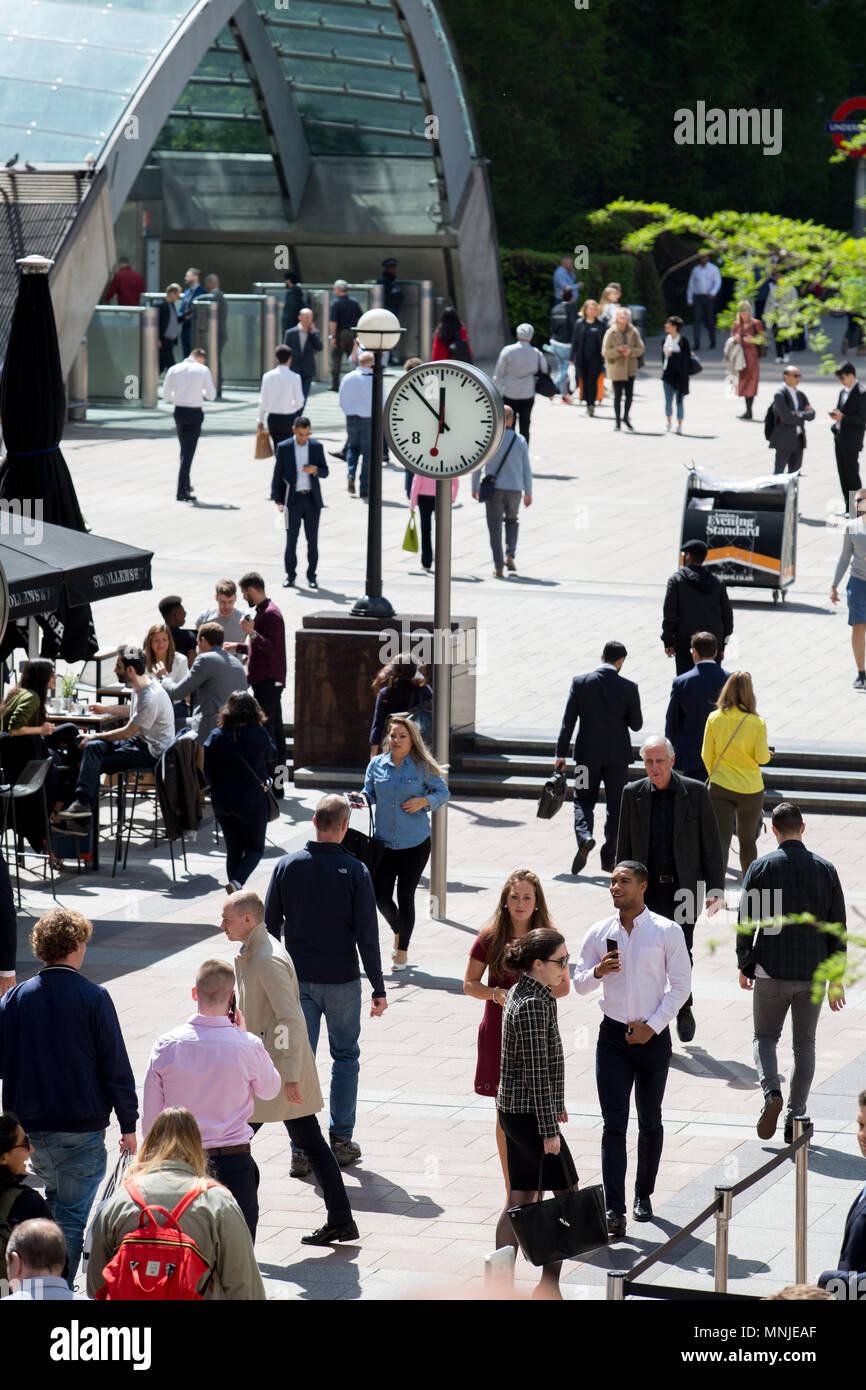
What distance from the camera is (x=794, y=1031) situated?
980 centimetres

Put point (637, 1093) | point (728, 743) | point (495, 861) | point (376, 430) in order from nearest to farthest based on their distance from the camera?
point (637, 1093) → point (728, 743) → point (495, 861) → point (376, 430)

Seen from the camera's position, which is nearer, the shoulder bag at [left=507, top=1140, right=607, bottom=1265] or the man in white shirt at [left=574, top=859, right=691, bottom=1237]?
the shoulder bag at [left=507, top=1140, right=607, bottom=1265]

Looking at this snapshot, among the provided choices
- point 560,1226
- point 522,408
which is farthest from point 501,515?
point 560,1226

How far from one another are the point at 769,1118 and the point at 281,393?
16042mm

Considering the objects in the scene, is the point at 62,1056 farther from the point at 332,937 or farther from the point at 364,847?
the point at 364,847

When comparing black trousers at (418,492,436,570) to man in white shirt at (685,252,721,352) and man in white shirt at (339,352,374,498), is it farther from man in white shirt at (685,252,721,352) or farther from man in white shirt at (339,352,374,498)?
man in white shirt at (685,252,721,352)

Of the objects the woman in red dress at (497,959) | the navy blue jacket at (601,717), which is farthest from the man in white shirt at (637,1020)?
the navy blue jacket at (601,717)

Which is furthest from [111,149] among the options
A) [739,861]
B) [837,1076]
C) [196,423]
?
[837,1076]

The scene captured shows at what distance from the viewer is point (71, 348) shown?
31.2 metres

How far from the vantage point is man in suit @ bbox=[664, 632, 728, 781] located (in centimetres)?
1372

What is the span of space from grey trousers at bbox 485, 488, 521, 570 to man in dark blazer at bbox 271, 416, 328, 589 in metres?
1.78

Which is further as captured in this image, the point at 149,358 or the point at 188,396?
the point at 149,358

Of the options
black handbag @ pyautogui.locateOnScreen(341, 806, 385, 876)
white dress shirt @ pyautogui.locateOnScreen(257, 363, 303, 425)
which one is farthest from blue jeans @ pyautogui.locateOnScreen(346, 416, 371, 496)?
black handbag @ pyautogui.locateOnScreen(341, 806, 385, 876)
